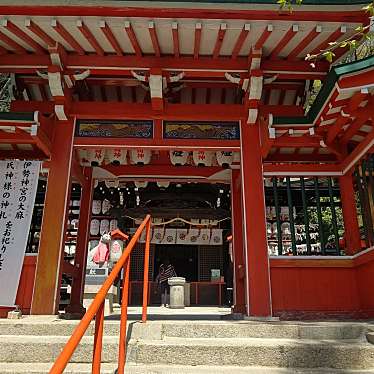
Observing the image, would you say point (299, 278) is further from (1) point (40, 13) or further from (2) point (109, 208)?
(2) point (109, 208)

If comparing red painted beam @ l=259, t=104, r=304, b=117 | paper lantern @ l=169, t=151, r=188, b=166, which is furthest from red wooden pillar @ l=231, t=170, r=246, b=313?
red painted beam @ l=259, t=104, r=304, b=117

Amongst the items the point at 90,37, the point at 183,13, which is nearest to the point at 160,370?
the point at 183,13

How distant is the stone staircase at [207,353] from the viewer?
3.27m

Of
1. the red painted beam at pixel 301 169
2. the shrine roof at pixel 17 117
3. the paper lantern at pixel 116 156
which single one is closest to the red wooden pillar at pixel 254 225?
the red painted beam at pixel 301 169

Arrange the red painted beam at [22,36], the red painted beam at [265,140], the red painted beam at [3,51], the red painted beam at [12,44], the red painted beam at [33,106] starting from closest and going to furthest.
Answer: the red painted beam at [22,36], the red painted beam at [12,44], the red painted beam at [265,140], the red painted beam at [3,51], the red painted beam at [33,106]

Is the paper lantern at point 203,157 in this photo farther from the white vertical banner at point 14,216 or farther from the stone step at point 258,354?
the stone step at point 258,354

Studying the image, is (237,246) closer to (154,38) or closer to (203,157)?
(203,157)

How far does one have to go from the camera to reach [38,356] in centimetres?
350

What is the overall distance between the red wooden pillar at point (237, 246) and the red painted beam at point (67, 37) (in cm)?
370

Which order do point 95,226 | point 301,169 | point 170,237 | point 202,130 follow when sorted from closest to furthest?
point 202,130 → point 301,169 → point 95,226 → point 170,237

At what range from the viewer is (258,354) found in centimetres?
339

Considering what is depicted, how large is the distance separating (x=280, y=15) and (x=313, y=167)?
265 centimetres

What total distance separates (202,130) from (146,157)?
136 centimetres

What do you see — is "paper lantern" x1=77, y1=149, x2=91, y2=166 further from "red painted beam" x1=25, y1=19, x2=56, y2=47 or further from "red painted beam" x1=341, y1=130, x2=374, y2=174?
"red painted beam" x1=341, y1=130, x2=374, y2=174
